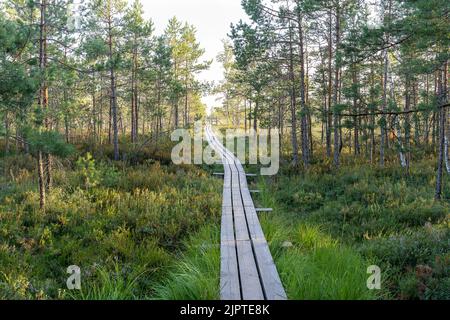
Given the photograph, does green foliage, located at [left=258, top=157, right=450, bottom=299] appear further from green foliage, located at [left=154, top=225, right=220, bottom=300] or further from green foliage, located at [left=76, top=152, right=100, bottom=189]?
Answer: green foliage, located at [left=76, top=152, right=100, bottom=189]

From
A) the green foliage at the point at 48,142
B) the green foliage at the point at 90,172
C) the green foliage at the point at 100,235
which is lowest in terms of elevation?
the green foliage at the point at 100,235

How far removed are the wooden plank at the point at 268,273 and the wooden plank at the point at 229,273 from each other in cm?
39

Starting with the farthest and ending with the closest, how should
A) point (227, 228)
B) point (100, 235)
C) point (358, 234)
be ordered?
point (358, 234)
point (100, 235)
point (227, 228)

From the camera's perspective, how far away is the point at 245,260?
539cm

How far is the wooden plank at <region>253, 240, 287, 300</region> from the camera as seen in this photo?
13.8 feet

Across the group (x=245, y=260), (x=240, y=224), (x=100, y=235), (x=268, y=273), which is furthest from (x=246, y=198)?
(x=268, y=273)

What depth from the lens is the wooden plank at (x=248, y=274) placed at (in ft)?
13.9

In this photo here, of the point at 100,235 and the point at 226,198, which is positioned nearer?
the point at 100,235

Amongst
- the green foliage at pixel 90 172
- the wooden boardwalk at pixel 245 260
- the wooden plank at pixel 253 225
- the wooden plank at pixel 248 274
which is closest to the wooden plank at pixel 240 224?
the wooden boardwalk at pixel 245 260

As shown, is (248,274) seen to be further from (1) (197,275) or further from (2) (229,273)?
(1) (197,275)

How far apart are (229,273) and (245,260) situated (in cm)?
59

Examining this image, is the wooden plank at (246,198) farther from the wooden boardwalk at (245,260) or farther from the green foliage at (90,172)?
the green foliage at (90,172)
